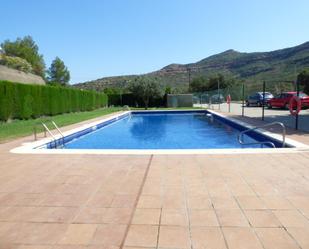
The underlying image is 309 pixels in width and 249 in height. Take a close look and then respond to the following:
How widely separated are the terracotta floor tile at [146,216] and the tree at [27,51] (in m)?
48.8

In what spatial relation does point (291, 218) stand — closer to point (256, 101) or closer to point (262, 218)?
point (262, 218)

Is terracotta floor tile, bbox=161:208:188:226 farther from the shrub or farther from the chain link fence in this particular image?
the shrub

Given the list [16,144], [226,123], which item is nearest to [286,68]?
[226,123]

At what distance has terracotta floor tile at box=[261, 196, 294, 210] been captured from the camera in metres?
3.70

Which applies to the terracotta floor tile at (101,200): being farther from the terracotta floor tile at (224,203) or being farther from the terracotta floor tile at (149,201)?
the terracotta floor tile at (224,203)

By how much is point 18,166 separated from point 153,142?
6.57 meters

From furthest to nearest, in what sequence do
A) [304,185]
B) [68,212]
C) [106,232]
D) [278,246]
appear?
1. [304,185]
2. [68,212]
3. [106,232]
4. [278,246]

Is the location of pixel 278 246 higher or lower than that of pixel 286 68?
lower

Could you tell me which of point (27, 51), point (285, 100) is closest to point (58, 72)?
point (27, 51)

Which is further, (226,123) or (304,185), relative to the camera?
(226,123)

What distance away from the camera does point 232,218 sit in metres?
3.41

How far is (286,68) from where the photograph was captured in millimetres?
49969

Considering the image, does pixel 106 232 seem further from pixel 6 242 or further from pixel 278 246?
pixel 278 246

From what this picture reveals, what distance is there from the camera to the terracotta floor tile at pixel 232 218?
3262 mm
